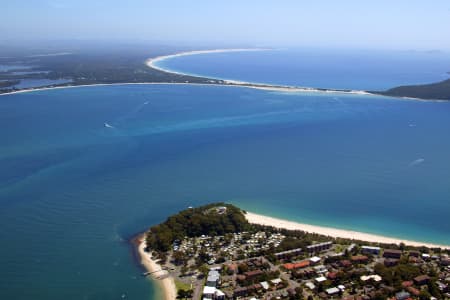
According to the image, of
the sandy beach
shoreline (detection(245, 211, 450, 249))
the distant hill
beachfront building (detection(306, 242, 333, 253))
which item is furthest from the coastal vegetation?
the distant hill

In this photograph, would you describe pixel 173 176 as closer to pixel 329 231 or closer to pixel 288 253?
pixel 329 231

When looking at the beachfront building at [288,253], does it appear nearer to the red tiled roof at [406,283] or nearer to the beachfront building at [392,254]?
the beachfront building at [392,254]

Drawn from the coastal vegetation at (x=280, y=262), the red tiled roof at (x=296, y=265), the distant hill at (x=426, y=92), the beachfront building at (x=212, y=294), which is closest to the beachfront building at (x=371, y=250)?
the coastal vegetation at (x=280, y=262)

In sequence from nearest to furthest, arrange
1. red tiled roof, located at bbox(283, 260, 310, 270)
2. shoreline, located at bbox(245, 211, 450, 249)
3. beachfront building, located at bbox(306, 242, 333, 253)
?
red tiled roof, located at bbox(283, 260, 310, 270), beachfront building, located at bbox(306, 242, 333, 253), shoreline, located at bbox(245, 211, 450, 249)

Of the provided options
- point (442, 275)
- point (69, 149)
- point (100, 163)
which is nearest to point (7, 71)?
point (69, 149)

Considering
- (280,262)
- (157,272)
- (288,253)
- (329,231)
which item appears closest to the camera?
(157,272)

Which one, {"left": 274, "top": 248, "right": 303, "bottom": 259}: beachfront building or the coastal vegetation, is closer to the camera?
the coastal vegetation

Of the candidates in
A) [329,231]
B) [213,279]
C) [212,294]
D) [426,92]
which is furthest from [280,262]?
[426,92]

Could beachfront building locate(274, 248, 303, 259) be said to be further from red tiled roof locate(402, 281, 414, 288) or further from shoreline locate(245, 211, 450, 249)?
red tiled roof locate(402, 281, 414, 288)
